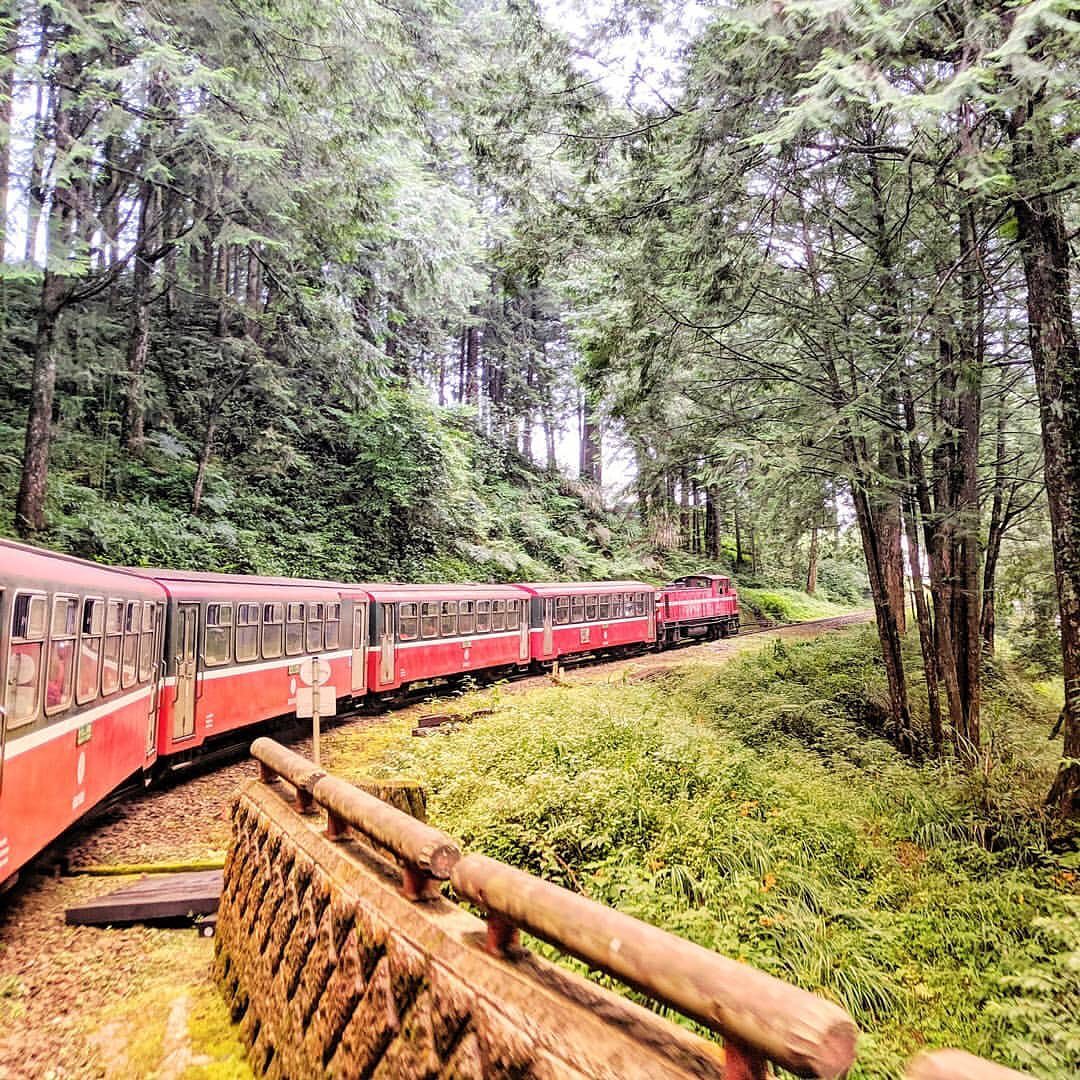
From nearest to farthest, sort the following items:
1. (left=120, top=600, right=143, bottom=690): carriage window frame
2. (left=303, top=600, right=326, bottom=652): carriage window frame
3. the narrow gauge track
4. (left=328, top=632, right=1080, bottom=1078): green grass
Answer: (left=328, top=632, right=1080, bottom=1078): green grass → (left=120, top=600, right=143, bottom=690): carriage window frame → the narrow gauge track → (left=303, top=600, right=326, bottom=652): carriage window frame

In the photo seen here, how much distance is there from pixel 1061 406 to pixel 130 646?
9.12 m

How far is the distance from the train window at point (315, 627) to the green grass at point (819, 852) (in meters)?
2.50

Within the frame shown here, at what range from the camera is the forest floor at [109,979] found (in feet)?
13.2

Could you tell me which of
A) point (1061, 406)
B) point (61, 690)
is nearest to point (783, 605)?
point (1061, 406)

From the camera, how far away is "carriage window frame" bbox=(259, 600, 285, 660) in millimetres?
11086

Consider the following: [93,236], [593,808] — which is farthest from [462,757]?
[93,236]

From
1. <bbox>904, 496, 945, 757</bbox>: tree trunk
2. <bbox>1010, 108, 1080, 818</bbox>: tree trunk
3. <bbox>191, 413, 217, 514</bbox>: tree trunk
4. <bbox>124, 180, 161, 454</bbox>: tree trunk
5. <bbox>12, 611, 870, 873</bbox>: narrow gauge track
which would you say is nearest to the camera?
<bbox>1010, 108, 1080, 818</bbox>: tree trunk

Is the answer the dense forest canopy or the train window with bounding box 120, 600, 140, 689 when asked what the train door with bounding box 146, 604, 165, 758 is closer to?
the train window with bounding box 120, 600, 140, 689

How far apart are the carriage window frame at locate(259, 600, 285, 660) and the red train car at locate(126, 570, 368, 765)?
0.6 inches

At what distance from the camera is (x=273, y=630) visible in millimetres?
11352

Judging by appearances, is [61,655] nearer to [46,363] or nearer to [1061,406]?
[1061,406]

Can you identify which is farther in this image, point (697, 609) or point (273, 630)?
point (697, 609)

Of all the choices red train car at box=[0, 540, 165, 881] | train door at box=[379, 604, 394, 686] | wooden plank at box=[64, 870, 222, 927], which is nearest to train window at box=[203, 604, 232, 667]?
red train car at box=[0, 540, 165, 881]

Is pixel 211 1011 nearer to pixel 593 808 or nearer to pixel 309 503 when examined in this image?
pixel 593 808
